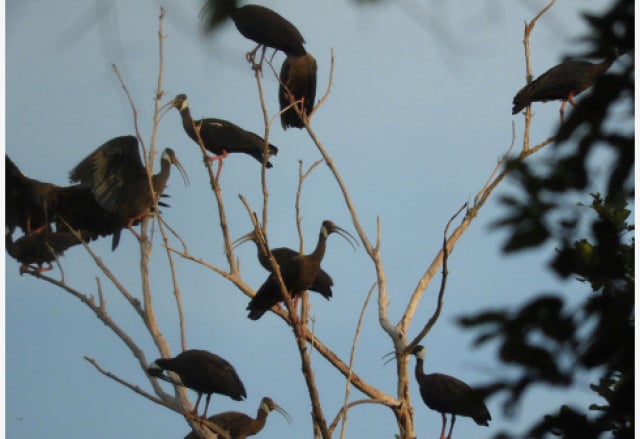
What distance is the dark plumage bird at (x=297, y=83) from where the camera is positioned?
9.74m

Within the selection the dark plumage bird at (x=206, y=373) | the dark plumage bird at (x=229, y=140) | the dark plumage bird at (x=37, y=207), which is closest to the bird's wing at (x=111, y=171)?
the dark plumage bird at (x=37, y=207)

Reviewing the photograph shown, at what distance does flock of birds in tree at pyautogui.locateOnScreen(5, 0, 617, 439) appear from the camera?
25.0 feet

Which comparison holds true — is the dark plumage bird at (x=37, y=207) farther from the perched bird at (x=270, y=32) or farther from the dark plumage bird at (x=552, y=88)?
the dark plumage bird at (x=552, y=88)

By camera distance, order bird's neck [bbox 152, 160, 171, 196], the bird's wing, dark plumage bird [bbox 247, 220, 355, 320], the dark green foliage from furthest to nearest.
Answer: bird's neck [bbox 152, 160, 171, 196]
the bird's wing
dark plumage bird [bbox 247, 220, 355, 320]
the dark green foliage

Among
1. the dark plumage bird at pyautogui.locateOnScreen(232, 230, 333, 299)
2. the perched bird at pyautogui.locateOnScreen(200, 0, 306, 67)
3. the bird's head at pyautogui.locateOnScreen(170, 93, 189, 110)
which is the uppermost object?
the perched bird at pyautogui.locateOnScreen(200, 0, 306, 67)

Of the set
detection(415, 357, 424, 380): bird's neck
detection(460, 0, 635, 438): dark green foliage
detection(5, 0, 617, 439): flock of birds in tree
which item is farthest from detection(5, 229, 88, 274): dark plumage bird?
detection(460, 0, 635, 438): dark green foliage

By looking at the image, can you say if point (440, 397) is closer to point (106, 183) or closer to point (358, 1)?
point (106, 183)

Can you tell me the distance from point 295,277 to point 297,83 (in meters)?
2.89

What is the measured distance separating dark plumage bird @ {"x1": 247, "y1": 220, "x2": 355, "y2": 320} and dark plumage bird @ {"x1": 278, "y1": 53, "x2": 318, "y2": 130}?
2.07m

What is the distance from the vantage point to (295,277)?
7320 mm

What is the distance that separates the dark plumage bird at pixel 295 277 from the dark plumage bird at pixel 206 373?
815 mm

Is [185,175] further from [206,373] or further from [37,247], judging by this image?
[206,373]

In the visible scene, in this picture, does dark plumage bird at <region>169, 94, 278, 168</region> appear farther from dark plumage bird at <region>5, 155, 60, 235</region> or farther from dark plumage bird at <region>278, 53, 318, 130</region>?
dark plumage bird at <region>5, 155, 60, 235</region>

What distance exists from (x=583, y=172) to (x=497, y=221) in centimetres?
20
